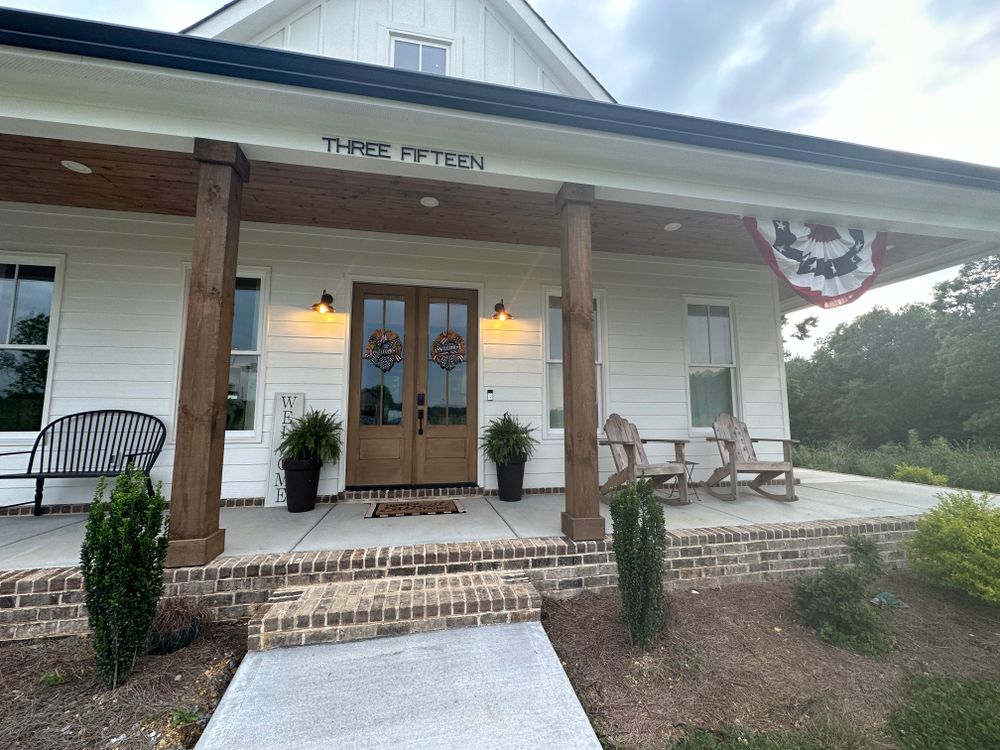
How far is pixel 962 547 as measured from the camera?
8.95 ft

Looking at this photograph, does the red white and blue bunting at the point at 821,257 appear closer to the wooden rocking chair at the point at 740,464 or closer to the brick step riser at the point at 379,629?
the wooden rocking chair at the point at 740,464

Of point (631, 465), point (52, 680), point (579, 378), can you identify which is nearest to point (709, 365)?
point (631, 465)

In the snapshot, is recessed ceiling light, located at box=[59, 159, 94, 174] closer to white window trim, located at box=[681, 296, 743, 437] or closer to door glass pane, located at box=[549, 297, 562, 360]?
door glass pane, located at box=[549, 297, 562, 360]

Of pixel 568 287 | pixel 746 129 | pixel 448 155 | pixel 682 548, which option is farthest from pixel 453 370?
pixel 746 129

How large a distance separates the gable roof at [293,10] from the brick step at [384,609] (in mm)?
6087

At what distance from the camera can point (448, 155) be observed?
2.94 meters

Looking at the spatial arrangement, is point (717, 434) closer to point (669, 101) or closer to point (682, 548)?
point (682, 548)

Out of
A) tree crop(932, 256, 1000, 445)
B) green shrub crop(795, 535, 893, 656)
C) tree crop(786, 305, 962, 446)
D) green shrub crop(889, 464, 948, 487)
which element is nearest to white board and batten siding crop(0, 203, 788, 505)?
green shrub crop(889, 464, 948, 487)

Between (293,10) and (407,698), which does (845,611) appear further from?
(293,10)

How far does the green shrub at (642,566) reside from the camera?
217 cm

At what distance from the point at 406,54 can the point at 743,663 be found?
6825mm

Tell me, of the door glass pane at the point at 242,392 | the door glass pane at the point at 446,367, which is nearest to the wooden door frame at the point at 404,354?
the door glass pane at the point at 446,367

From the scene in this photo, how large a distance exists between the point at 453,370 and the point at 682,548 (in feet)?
8.99

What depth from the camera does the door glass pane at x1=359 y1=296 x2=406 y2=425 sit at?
440 cm
